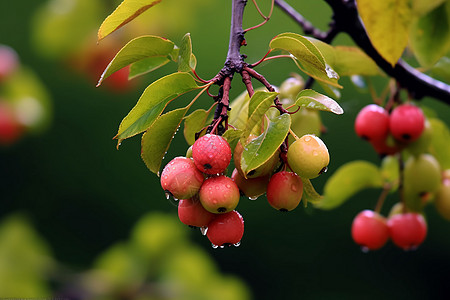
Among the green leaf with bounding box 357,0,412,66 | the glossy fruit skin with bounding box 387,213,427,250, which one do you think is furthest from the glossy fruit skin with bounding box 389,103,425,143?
the green leaf with bounding box 357,0,412,66

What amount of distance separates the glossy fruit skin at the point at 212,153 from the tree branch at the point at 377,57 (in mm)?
403

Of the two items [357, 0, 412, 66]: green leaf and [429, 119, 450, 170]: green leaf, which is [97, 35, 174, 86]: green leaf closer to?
[357, 0, 412, 66]: green leaf

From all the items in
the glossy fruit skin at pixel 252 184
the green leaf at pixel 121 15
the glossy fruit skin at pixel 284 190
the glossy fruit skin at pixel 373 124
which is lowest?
the glossy fruit skin at pixel 373 124

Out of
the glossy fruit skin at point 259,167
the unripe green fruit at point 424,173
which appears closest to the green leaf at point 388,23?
the glossy fruit skin at point 259,167

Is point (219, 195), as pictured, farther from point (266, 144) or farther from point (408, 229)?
point (408, 229)

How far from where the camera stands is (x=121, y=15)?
24.4 inches

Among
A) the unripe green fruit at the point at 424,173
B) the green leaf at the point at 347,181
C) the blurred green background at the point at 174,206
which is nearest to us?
the unripe green fruit at the point at 424,173

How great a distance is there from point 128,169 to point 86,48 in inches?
64.6

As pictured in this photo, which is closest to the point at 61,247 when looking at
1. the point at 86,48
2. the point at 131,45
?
the point at 86,48

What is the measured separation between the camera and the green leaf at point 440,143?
1187 millimetres

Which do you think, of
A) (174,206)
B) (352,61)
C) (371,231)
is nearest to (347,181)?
(371,231)

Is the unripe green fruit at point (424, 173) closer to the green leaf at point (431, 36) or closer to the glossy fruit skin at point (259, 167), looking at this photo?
the green leaf at point (431, 36)

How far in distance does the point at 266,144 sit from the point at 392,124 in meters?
0.53

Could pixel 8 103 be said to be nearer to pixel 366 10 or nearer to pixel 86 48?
pixel 86 48
